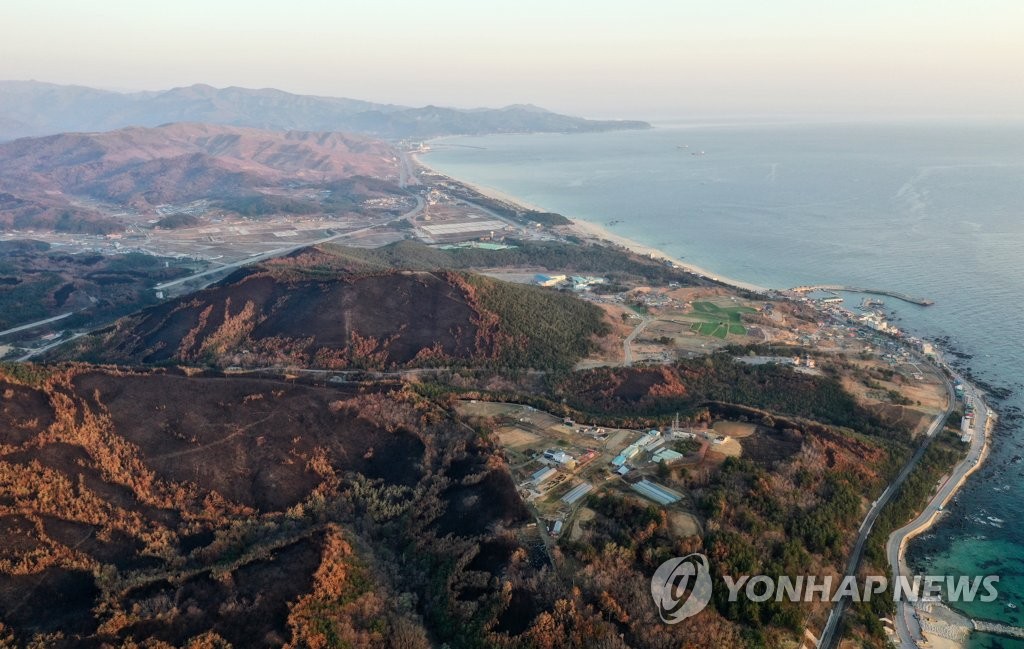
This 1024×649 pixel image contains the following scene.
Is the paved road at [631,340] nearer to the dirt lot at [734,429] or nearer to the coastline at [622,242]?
the dirt lot at [734,429]

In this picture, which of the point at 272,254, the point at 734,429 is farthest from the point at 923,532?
the point at 272,254

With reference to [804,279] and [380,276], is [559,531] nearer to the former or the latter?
[380,276]

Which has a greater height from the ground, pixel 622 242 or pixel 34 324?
pixel 622 242

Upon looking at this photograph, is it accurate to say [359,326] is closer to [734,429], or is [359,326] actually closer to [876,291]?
[734,429]

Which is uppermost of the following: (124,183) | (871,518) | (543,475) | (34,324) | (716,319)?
(124,183)

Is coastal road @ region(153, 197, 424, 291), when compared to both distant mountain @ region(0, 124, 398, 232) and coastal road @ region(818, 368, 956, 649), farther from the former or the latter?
coastal road @ region(818, 368, 956, 649)

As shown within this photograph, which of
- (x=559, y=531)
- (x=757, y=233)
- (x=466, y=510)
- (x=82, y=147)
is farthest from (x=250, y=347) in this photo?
(x=82, y=147)

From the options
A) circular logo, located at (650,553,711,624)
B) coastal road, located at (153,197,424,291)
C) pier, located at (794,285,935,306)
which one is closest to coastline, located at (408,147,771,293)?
pier, located at (794,285,935,306)
